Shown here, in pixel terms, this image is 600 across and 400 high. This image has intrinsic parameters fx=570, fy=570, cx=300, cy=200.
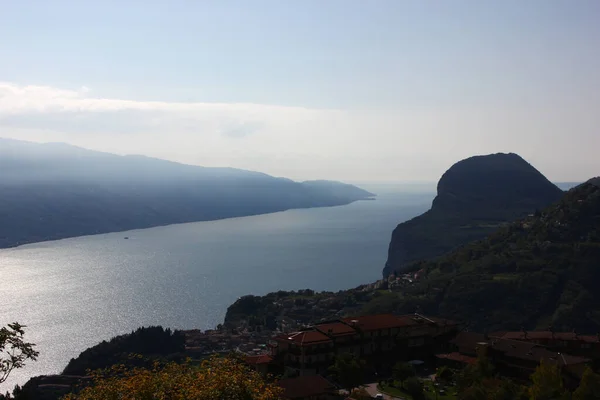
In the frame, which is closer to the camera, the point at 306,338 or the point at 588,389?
the point at 588,389

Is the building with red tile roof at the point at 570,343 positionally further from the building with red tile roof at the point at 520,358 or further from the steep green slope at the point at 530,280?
the steep green slope at the point at 530,280

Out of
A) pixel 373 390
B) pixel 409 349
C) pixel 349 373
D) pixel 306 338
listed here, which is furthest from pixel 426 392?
pixel 409 349

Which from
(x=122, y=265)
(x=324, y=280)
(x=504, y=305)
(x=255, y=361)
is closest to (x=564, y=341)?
(x=255, y=361)

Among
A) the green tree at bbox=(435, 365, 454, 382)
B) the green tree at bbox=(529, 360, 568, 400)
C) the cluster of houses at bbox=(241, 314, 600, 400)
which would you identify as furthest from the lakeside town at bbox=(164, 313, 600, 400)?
the green tree at bbox=(529, 360, 568, 400)

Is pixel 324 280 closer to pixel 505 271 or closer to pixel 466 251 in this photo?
pixel 466 251

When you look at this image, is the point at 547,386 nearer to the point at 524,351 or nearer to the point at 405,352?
the point at 524,351

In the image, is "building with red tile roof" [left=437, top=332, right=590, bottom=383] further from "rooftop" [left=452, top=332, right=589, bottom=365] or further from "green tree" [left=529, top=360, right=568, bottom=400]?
"green tree" [left=529, top=360, right=568, bottom=400]
